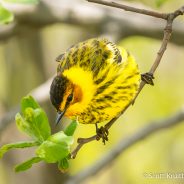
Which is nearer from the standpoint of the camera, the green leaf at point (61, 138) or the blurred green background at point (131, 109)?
the green leaf at point (61, 138)

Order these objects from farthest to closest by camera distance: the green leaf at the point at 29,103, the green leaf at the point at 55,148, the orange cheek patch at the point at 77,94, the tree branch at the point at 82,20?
the tree branch at the point at 82,20 < the orange cheek patch at the point at 77,94 < the green leaf at the point at 29,103 < the green leaf at the point at 55,148

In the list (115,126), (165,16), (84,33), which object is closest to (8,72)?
(84,33)

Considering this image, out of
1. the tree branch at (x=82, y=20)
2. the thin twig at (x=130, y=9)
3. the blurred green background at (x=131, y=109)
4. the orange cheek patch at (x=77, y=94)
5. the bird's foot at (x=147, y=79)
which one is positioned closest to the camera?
the thin twig at (x=130, y=9)

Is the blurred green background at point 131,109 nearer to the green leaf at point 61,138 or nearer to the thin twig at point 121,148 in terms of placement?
the thin twig at point 121,148

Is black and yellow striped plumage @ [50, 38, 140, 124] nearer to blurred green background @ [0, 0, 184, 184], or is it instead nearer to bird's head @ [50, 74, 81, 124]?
bird's head @ [50, 74, 81, 124]

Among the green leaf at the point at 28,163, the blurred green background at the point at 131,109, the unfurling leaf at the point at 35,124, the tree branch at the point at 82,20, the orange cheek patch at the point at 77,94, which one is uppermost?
the unfurling leaf at the point at 35,124

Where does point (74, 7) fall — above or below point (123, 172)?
above

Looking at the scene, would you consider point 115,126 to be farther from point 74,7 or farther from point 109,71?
point 109,71

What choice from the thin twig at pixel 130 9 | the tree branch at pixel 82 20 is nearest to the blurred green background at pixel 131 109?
the tree branch at pixel 82 20
